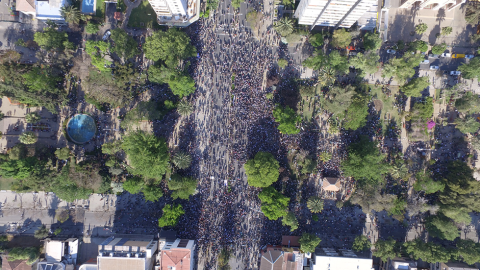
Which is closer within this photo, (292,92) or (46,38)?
(46,38)

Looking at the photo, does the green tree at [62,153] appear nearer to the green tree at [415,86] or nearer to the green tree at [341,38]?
the green tree at [341,38]

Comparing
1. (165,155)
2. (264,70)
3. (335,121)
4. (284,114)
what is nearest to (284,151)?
(284,114)

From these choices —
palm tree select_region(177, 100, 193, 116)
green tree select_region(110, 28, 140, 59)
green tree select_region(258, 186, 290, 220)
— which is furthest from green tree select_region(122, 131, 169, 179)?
green tree select_region(258, 186, 290, 220)

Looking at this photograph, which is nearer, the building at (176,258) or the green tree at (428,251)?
the building at (176,258)

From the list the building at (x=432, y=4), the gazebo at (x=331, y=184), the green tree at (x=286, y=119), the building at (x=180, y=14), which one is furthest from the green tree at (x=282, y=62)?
the building at (x=432, y=4)

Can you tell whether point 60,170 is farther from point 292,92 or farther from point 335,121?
point 335,121
